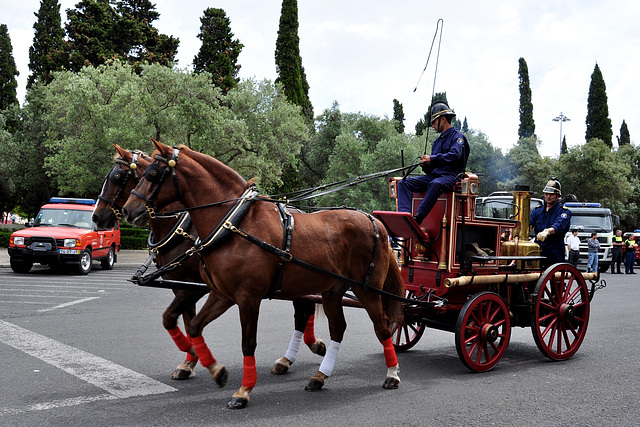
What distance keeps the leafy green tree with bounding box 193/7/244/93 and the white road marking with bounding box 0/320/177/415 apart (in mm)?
35431

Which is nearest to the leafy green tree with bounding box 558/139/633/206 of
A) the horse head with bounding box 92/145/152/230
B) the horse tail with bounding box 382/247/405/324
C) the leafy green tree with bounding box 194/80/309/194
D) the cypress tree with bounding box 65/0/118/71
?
the leafy green tree with bounding box 194/80/309/194

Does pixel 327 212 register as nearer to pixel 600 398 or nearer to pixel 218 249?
pixel 218 249

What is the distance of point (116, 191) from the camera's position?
6.33m

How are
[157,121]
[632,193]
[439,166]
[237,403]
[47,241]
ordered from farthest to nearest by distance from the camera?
[632,193]
[157,121]
[47,241]
[439,166]
[237,403]

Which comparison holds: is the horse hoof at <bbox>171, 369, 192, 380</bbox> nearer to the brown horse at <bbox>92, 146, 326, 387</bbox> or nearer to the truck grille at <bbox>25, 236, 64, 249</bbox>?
the brown horse at <bbox>92, 146, 326, 387</bbox>

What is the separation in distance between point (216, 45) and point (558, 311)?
39.2 meters

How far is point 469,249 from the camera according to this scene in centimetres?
674

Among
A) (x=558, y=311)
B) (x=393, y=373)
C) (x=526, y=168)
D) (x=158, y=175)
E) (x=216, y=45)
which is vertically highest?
(x=216, y=45)

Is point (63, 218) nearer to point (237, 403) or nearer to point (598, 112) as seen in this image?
point (237, 403)

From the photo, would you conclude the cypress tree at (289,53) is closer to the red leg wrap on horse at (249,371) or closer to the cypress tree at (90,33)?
the cypress tree at (90,33)

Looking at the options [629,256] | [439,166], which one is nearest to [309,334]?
[439,166]

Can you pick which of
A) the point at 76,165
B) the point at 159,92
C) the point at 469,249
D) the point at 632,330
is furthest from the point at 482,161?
the point at 469,249


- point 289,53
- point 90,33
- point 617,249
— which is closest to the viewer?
point 617,249

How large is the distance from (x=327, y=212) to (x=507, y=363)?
2.89m
